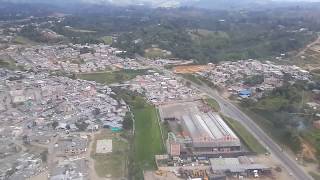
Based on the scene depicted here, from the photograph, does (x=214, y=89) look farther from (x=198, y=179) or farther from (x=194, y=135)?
(x=198, y=179)

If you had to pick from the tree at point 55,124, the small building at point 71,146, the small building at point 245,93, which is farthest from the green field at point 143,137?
the small building at point 245,93

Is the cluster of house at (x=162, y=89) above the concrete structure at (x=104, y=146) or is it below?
above

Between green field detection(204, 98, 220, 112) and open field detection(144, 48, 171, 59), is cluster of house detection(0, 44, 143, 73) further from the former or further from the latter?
green field detection(204, 98, 220, 112)

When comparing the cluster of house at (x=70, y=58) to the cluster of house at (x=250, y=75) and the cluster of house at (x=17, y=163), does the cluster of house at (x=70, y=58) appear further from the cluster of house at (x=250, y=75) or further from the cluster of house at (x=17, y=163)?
the cluster of house at (x=17, y=163)

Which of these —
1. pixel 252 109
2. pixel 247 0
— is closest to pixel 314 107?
pixel 252 109

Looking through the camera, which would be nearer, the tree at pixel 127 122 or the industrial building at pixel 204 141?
the industrial building at pixel 204 141

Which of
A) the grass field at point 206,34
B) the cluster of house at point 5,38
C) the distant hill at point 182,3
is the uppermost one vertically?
the grass field at point 206,34
